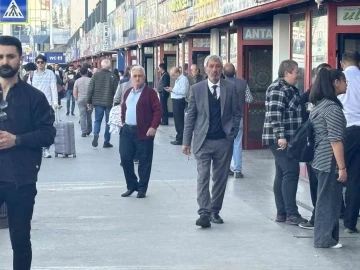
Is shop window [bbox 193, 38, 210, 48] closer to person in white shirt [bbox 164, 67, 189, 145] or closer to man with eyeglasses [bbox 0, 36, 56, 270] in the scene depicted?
person in white shirt [bbox 164, 67, 189, 145]

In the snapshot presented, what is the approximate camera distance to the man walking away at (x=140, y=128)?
11805 mm

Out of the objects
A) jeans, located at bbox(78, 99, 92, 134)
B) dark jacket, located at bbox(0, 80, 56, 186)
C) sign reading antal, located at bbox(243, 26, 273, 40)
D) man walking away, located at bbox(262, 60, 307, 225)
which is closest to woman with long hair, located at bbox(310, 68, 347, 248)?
man walking away, located at bbox(262, 60, 307, 225)

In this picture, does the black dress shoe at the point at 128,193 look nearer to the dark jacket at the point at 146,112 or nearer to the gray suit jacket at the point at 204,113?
the dark jacket at the point at 146,112

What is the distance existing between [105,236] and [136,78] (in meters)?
3.17

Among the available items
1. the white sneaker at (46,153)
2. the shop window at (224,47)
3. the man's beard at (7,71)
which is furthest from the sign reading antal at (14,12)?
the man's beard at (7,71)

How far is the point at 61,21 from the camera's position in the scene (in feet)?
403

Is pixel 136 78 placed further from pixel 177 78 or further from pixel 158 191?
pixel 177 78

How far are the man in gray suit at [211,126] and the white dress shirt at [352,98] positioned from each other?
3.81ft

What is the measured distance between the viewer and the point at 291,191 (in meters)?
9.75

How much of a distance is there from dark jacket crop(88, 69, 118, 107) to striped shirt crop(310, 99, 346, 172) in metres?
10.7

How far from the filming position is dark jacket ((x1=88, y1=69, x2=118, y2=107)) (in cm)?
1892

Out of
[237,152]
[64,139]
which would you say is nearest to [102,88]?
[64,139]

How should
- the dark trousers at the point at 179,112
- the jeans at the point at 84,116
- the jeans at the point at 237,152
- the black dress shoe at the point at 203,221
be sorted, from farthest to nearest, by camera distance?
the jeans at the point at 84,116
the dark trousers at the point at 179,112
the jeans at the point at 237,152
the black dress shoe at the point at 203,221

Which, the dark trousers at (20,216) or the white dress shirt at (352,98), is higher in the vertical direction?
the white dress shirt at (352,98)
